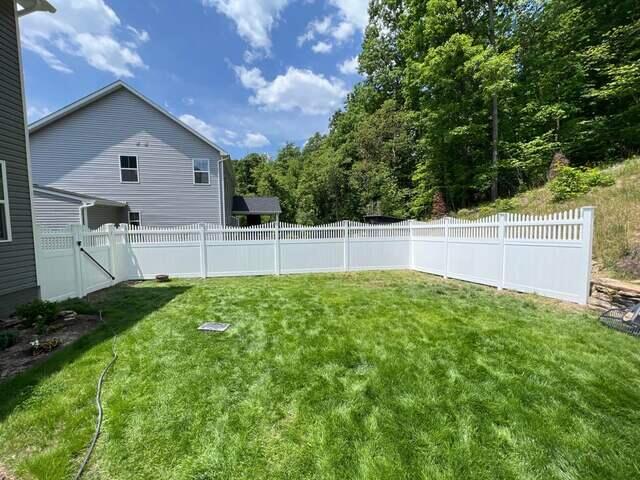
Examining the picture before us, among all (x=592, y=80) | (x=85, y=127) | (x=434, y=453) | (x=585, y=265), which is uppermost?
(x=592, y=80)

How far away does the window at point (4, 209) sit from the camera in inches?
192

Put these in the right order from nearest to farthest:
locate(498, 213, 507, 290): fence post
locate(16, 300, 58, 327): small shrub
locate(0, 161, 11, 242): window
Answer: locate(16, 300, 58, 327): small shrub < locate(0, 161, 11, 242): window < locate(498, 213, 507, 290): fence post

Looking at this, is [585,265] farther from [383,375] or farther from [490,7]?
[490,7]

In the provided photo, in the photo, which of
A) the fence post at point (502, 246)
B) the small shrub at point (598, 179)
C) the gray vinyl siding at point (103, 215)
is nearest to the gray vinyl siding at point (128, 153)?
the gray vinyl siding at point (103, 215)

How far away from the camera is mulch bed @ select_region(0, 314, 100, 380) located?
317 centimetres

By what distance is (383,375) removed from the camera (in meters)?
2.87

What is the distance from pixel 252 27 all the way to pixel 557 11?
588 inches

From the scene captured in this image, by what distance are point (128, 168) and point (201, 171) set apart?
296cm

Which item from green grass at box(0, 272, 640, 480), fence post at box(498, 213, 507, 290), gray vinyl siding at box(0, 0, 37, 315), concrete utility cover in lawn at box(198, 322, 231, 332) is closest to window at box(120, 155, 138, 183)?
gray vinyl siding at box(0, 0, 37, 315)

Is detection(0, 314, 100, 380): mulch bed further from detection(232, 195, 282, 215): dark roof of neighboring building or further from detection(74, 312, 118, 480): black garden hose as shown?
detection(232, 195, 282, 215): dark roof of neighboring building

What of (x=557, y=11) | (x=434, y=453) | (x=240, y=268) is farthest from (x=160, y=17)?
(x=557, y=11)

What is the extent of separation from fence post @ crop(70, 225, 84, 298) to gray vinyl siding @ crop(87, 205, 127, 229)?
6.25m

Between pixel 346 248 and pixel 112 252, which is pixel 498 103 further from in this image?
pixel 112 252

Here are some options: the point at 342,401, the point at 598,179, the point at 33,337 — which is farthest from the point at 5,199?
the point at 598,179
